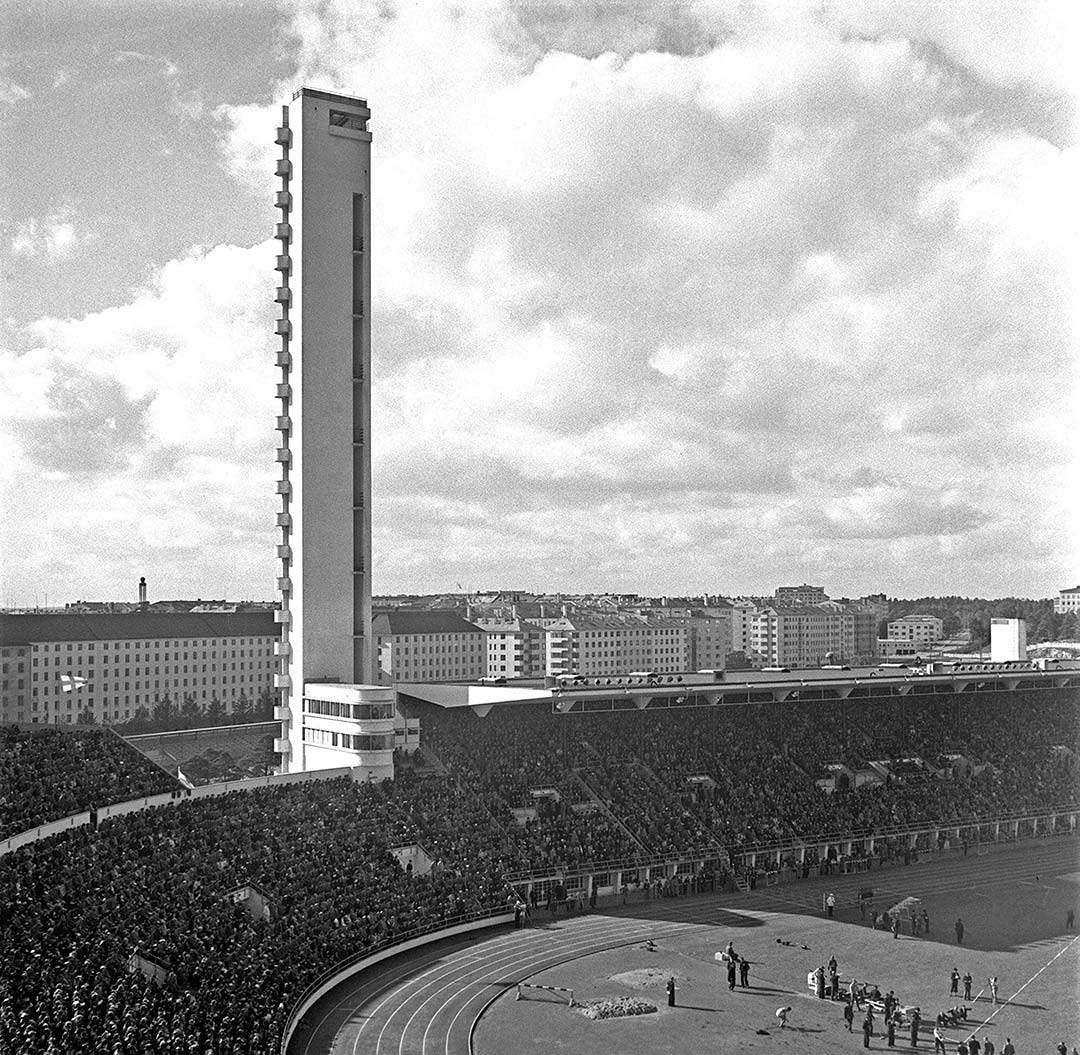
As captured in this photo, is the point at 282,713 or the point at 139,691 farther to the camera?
the point at 139,691

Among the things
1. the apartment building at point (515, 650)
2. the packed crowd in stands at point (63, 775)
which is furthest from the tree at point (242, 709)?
the packed crowd in stands at point (63, 775)

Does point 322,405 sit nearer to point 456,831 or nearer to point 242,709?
point 456,831

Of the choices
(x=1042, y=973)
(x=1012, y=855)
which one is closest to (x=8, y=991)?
(x=1042, y=973)

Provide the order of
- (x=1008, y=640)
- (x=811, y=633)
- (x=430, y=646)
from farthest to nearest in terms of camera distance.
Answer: (x=811, y=633), (x=430, y=646), (x=1008, y=640)

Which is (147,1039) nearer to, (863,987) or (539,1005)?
(539,1005)

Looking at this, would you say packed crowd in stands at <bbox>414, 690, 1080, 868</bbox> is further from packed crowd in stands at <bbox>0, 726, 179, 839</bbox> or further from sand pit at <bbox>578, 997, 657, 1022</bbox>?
packed crowd in stands at <bbox>0, 726, 179, 839</bbox>

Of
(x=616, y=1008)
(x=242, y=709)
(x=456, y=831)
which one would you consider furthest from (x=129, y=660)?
(x=616, y=1008)
